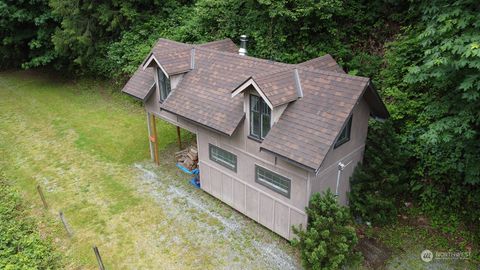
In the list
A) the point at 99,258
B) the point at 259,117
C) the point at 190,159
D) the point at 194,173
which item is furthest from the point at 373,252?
the point at 190,159

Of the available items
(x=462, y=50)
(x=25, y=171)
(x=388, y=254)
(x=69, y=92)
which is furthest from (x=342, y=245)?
(x=69, y=92)

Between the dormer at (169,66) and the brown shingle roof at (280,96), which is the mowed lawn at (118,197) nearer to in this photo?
the brown shingle roof at (280,96)

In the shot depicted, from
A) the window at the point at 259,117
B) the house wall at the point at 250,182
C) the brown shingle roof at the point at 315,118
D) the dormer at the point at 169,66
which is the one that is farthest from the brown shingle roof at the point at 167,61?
the brown shingle roof at the point at 315,118

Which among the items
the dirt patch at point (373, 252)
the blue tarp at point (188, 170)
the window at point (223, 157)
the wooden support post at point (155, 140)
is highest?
the window at point (223, 157)

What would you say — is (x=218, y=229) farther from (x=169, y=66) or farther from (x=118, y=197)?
(x=169, y=66)

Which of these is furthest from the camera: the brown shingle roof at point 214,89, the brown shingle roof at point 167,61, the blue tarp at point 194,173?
the blue tarp at point 194,173

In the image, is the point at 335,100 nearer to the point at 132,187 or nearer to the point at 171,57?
the point at 171,57
